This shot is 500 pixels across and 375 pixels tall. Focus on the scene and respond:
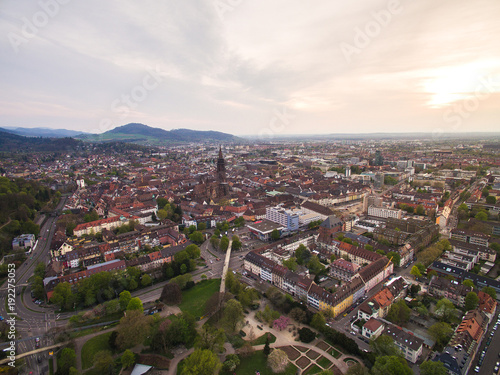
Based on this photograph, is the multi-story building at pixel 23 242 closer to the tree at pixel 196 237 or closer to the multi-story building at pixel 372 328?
the tree at pixel 196 237

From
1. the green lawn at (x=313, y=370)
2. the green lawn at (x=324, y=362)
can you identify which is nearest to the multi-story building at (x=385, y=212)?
the green lawn at (x=324, y=362)

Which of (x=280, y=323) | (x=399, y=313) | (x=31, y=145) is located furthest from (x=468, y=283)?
(x=31, y=145)

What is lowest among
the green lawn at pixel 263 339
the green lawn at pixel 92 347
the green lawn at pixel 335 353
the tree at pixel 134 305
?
the green lawn at pixel 92 347

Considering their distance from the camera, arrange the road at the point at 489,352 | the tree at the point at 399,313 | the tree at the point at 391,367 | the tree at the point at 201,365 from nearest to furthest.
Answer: the tree at the point at 391,367, the tree at the point at 201,365, the road at the point at 489,352, the tree at the point at 399,313

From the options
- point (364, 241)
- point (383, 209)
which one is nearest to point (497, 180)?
point (383, 209)

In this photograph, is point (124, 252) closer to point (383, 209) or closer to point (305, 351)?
point (305, 351)

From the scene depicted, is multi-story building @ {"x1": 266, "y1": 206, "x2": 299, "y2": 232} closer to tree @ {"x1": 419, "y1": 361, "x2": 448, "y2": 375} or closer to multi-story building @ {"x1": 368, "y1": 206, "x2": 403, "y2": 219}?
multi-story building @ {"x1": 368, "y1": 206, "x2": 403, "y2": 219}
